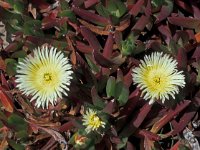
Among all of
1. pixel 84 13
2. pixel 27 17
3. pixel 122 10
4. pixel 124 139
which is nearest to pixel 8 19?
pixel 27 17

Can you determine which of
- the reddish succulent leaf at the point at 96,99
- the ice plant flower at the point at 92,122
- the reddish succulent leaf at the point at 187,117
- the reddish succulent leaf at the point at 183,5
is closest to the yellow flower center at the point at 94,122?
the ice plant flower at the point at 92,122

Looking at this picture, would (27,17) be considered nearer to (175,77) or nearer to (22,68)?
(22,68)

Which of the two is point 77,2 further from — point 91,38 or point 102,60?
point 102,60

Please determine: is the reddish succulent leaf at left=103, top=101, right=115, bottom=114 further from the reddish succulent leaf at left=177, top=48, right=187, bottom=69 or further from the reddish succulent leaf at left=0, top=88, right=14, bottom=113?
the reddish succulent leaf at left=0, top=88, right=14, bottom=113

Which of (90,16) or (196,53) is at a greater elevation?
(90,16)

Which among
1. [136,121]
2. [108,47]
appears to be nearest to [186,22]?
[108,47]
